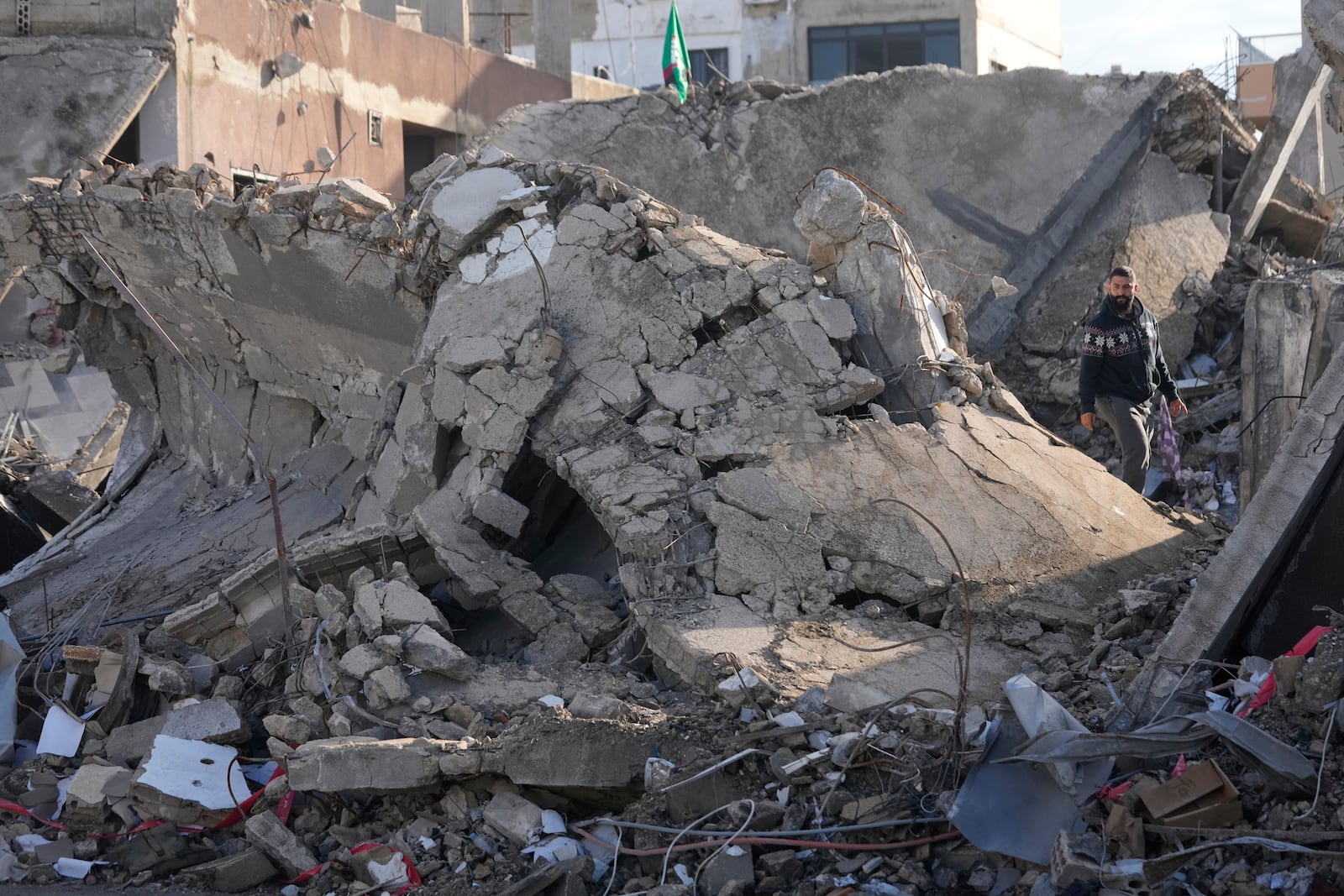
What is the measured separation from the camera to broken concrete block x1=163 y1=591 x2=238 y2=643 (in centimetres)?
650

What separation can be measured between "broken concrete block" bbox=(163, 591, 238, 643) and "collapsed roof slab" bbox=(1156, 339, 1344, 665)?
14.0ft

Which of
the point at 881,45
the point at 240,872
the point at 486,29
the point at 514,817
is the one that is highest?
the point at 881,45

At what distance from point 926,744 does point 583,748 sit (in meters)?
1.21

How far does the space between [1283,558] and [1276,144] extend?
26.6 ft

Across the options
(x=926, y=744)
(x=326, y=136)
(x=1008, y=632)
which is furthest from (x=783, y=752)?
(x=326, y=136)

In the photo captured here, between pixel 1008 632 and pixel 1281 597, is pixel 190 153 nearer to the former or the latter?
pixel 1008 632

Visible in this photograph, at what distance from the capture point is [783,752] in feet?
15.3

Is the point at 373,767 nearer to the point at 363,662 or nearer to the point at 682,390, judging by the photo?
the point at 363,662

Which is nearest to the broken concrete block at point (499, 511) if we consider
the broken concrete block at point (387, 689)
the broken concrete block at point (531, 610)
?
the broken concrete block at point (531, 610)

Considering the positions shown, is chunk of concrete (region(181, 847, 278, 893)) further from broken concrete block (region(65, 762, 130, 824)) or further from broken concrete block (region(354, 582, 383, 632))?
broken concrete block (region(354, 582, 383, 632))

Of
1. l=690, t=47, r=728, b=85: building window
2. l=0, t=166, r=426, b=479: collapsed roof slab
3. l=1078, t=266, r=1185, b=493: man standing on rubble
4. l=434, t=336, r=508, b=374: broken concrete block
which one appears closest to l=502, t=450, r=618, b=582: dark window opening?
l=434, t=336, r=508, b=374: broken concrete block

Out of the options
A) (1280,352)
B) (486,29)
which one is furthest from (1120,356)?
(486,29)

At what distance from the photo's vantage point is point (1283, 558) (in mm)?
4852

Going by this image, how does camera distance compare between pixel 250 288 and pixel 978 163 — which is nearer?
pixel 250 288
